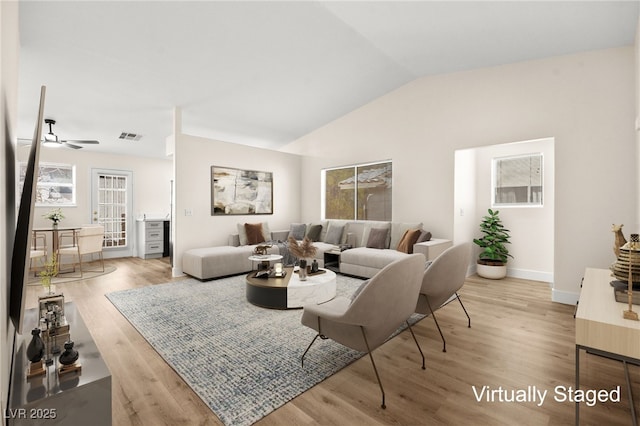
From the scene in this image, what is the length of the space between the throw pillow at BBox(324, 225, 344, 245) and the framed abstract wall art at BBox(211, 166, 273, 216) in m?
1.58

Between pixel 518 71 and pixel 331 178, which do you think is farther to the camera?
pixel 331 178

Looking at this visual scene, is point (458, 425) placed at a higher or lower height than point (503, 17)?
lower

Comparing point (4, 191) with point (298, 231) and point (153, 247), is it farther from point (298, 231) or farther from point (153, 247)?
point (153, 247)

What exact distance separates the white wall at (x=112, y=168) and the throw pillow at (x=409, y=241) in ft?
20.7

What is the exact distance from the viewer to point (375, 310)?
6.03 feet

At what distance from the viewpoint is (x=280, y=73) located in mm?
4496

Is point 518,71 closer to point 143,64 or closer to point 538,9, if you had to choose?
point 538,9

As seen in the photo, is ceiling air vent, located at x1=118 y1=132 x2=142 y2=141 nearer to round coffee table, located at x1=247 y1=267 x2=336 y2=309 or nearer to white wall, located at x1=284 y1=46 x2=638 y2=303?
round coffee table, located at x1=247 y1=267 x2=336 y2=309

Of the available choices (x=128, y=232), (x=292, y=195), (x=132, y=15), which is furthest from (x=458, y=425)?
(x=128, y=232)

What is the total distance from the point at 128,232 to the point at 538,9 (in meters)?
8.67

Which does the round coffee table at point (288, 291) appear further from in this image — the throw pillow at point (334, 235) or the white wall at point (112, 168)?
the white wall at point (112, 168)

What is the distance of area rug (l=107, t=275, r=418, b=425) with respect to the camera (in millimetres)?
1924

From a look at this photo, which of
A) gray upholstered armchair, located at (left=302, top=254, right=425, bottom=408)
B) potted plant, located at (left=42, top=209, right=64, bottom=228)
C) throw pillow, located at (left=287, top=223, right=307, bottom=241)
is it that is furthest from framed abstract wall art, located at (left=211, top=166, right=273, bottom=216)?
→ gray upholstered armchair, located at (left=302, top=254, right=425, bottom=408)

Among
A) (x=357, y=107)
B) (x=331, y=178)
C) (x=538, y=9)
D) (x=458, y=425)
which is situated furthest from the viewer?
(x=331, y=178)
